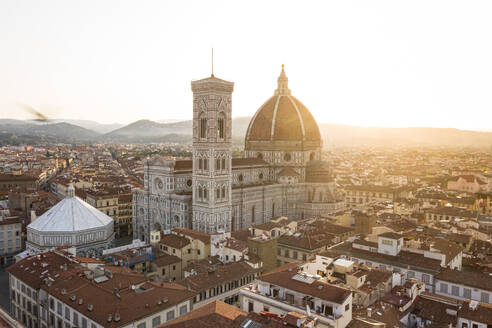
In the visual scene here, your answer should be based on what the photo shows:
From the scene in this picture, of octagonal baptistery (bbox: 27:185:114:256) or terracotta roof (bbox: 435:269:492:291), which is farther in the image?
octagonal baptistery (bbox: 27:185:114:256)

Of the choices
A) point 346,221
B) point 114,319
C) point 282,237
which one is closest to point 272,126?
point 346,221

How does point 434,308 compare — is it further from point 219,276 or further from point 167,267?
point 167,267

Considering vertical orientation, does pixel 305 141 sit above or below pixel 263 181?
above

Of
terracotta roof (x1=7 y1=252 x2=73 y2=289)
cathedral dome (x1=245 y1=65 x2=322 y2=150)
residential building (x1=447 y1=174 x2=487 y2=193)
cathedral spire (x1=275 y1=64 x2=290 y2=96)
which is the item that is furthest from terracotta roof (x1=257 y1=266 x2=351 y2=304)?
residential building (x1=447 y1=174 x2=487 y2=193)

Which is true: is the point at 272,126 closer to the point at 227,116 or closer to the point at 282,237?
the point at 227,116

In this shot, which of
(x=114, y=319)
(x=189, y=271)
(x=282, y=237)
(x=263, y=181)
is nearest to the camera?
(x=114, y=319)

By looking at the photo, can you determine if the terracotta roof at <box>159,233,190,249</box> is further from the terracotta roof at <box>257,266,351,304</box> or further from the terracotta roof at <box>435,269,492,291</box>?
the terracotta roof at <box>435,269,492,291</box>

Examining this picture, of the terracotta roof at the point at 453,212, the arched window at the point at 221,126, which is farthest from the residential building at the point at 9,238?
the terracotta roof at the point at 453,212
